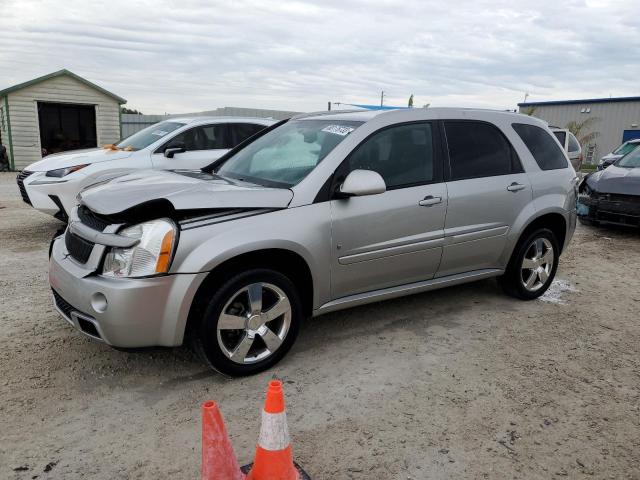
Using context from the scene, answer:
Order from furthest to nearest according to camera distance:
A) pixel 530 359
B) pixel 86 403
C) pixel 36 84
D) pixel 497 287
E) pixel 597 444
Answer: pixel 36 84 < pixel 497 287 < pixel 530 359 < pixel 86 403 < pixel 597 444

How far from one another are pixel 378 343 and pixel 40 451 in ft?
7.74

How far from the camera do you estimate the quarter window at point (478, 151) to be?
14.3ft

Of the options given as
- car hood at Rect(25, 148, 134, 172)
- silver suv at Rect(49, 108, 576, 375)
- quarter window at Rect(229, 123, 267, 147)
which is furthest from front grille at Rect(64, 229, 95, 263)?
quarter window at Rect(229, 123, 267, 147)

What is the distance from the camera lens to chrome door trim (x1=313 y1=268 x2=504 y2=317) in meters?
3.77

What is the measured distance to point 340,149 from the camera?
376cm

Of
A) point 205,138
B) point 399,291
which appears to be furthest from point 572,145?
point 399,291

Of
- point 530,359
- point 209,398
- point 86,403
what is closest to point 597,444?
point 530,359

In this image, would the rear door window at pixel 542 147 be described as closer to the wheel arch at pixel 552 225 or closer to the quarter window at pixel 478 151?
the quarter window at pixel 478 151

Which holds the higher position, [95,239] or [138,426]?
[95,239]

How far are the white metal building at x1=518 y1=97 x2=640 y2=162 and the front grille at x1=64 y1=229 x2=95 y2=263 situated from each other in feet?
104

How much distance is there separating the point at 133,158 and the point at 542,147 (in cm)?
532

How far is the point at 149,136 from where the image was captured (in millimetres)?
7996

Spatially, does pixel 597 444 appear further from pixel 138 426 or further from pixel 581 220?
pixel 581 220

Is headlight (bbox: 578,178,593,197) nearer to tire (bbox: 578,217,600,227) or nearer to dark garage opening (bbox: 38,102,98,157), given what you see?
tire (bbox: 578,217,600,227)
